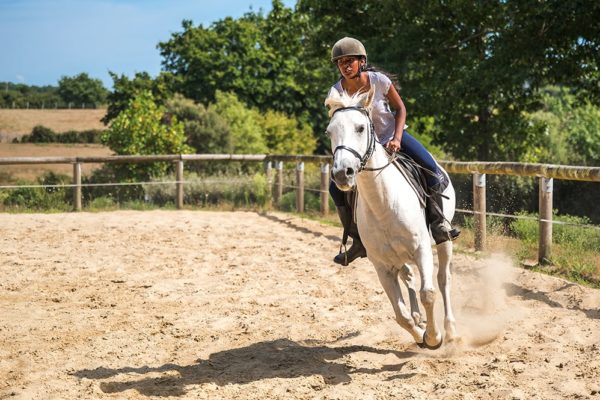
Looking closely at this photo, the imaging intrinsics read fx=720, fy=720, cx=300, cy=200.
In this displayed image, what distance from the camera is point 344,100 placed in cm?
533

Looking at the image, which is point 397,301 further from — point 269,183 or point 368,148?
point 269,183

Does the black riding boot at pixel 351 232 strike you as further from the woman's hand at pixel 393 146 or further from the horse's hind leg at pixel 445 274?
the woman's hand at pixel 393 146

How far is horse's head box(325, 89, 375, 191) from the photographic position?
15.9 ft

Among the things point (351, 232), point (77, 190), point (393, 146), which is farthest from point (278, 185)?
point (393, 146)

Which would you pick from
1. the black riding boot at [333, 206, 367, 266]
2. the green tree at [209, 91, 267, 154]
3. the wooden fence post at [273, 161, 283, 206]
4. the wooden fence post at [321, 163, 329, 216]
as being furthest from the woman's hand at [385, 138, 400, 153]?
the green tree at [209, 91, 267, 154]

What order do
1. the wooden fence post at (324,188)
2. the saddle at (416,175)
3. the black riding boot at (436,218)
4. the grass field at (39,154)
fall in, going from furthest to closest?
the grass field at (39,154) < the wooden fence post at (324,188) < the black riding boot at (436,218) < the saddle at (416,175)

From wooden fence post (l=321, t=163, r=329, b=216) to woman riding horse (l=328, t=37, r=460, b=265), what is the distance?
8766 mm

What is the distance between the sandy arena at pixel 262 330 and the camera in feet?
17.7

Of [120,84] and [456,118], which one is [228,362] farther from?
[120,84]

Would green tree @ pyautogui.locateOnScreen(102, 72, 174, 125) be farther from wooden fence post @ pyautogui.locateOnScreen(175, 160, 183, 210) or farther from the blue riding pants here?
the blue riding pants

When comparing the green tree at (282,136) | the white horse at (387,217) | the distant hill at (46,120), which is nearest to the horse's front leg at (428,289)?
the white horse at (387,217)

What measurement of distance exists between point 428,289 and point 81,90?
57722 millimetres

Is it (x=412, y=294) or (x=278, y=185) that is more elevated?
(x=278, y=185)

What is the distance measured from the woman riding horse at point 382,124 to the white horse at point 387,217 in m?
0.24
